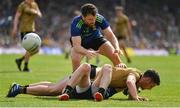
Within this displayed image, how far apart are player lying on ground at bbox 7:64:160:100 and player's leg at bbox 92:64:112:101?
34 mm

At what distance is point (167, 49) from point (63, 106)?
139ft

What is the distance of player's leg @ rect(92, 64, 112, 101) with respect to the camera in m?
10.2

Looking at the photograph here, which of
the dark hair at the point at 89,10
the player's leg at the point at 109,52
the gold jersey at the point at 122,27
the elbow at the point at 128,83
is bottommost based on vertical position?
the elbow at the point at 128,83

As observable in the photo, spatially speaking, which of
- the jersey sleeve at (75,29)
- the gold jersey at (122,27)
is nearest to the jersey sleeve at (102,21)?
the jersey sleeve at (75,29)

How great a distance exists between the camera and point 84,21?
37.1ft

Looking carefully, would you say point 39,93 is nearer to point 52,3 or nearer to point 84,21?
point 84,21

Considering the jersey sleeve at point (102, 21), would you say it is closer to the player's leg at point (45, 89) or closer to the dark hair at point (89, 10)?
the dark hair at point (89, 10)

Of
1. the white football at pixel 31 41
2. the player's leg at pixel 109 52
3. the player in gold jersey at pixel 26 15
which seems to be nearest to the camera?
the player's leg at pixel 109 52

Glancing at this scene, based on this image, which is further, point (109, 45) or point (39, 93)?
point (109, 45)

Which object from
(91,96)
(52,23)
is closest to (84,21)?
(91,96)

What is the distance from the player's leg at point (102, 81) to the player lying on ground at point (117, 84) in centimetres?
3

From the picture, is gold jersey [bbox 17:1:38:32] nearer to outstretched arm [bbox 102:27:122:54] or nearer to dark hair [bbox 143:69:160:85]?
outstretched arm [bbox 102:27:122:54]

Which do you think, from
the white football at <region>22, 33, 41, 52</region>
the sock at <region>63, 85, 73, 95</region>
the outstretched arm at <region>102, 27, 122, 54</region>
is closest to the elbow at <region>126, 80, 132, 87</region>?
the sock at <region>63, 85, 73, 95</region>

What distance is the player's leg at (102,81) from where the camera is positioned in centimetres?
1016
